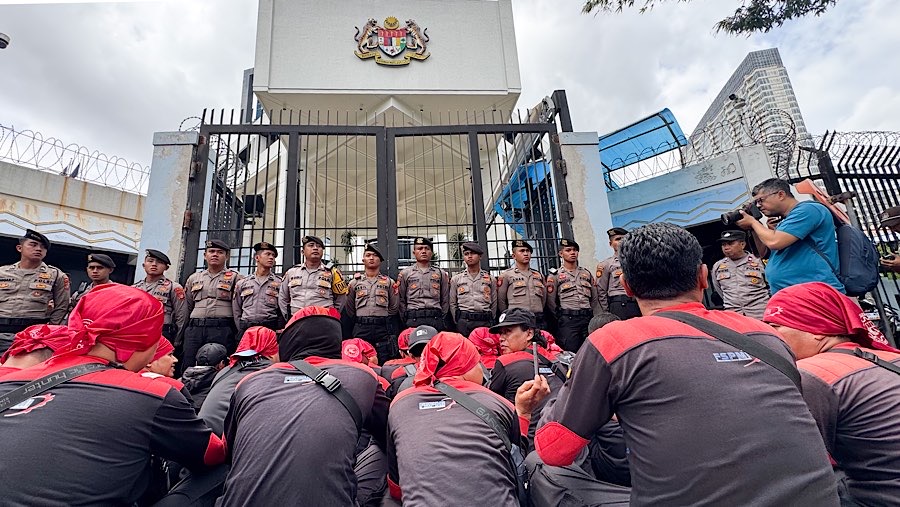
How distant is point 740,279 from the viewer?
5.55 metres

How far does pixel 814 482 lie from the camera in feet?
4.13

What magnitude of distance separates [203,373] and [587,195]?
545cm

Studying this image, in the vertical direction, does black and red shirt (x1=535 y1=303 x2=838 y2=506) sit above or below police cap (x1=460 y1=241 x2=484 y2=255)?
below

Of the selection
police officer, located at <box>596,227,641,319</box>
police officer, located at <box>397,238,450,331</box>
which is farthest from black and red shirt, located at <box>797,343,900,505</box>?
police officer, located at <box>397,238,450,331</box>

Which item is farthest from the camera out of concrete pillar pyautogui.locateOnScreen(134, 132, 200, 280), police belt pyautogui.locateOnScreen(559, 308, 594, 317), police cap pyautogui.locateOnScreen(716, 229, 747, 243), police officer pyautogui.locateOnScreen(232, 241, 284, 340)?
concrete pillar pyautogui.locateOnScreen(134, 132, 200, 280)

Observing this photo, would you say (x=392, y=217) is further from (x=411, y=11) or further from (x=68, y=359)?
(x=411, y=11)

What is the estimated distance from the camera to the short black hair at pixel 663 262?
1643mm

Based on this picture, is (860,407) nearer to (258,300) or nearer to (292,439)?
(292,439)

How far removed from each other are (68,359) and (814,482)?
273 centimetres

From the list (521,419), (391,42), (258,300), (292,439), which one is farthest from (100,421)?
(391,42)

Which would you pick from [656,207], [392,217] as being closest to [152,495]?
[392,217]

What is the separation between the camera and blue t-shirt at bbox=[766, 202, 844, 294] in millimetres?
3324

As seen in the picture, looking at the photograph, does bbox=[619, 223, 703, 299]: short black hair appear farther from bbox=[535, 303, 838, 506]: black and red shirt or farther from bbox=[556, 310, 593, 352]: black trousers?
bbox=[556, 310, 593, 352]: black trousers

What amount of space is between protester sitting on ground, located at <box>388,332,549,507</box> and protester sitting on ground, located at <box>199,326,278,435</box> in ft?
3.89
